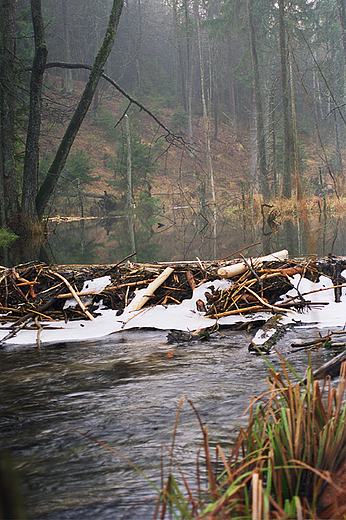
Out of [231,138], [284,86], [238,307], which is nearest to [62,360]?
[238,307]

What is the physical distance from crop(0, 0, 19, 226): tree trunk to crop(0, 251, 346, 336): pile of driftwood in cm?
595

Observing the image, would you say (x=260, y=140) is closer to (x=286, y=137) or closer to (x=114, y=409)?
(x=286, y=137)

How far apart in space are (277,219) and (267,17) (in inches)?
A: 640

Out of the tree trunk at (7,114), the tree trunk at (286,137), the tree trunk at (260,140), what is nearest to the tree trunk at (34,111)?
the tree trunk at (7,114)

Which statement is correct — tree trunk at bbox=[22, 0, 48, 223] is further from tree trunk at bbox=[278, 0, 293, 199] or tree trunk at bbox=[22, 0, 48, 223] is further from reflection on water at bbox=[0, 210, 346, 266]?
tree trunk at bbox=[278, 0, 293, 199]

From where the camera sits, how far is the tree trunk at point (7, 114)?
953 cm

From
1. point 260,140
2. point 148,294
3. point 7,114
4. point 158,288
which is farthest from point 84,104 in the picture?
point 260,140

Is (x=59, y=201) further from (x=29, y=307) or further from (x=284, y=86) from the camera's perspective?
(x=29, y=307)

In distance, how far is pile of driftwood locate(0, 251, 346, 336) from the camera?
3.62 meters

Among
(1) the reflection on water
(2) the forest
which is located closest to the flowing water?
(2) the forest

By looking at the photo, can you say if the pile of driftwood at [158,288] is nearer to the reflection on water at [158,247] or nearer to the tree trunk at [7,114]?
the reflection on water at [158,247]

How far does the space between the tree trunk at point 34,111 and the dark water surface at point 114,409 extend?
21.8 ft

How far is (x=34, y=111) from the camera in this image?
29.6ft

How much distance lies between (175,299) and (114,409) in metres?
1.90
